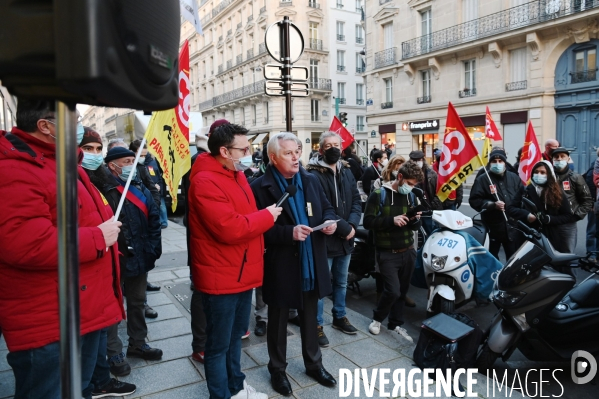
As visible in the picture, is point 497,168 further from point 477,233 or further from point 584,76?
point 584,76

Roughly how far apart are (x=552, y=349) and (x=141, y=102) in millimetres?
3755

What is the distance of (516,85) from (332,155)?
20.7 metres

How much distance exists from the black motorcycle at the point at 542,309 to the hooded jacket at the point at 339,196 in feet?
4.95

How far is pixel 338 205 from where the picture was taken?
4633 mm

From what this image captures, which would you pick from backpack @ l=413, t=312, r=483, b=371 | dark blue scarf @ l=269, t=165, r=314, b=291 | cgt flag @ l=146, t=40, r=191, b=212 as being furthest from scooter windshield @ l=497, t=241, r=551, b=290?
cgt flag @ l=146, t=40, r=191, b=212

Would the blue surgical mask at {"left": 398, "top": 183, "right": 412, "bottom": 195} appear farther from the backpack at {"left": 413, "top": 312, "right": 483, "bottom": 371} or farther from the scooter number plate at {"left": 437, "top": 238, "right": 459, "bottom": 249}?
the backpack at {"left": 413, "top": 312, "right": 483, "bottom": 371}

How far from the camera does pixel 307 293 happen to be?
11.4 ft

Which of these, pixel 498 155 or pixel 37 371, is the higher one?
pixel 498 155

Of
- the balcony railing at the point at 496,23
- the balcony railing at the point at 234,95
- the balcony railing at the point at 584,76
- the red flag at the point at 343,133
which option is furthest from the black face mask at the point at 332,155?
the balcony railing at the point at 234,95

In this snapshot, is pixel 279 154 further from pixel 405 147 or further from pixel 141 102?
pixel 405 147

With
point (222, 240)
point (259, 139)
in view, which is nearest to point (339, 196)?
point (222, 240)

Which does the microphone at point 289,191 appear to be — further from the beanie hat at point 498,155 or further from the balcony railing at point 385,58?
the balcony railing at point 385,58

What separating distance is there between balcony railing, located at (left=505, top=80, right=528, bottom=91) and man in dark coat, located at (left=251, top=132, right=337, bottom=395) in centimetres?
2145

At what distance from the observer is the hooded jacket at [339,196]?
449 cm
